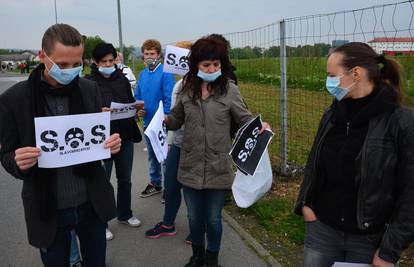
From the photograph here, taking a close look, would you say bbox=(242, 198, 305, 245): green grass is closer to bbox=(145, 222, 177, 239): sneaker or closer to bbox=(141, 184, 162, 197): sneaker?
bbox=(145, 222, 177, 239): sneaker

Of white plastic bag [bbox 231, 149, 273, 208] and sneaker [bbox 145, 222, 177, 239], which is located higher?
white plastic bag [bbox 231, 149, 273, 208]

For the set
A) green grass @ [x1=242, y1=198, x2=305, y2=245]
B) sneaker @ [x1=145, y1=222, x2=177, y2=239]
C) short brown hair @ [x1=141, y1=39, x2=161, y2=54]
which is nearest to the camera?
green grass @ [x1=242, y1=198, x2=305, y2=245]

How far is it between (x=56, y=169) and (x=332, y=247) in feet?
5.46

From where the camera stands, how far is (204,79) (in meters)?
3.11

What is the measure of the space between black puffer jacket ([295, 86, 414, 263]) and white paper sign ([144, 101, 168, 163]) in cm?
155

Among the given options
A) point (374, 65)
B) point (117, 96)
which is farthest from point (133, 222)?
point (374, 65)

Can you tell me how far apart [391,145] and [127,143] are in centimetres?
287

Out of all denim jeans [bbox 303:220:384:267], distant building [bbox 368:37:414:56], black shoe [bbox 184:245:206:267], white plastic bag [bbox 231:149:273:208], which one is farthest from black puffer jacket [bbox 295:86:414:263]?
distant building [bbox 368:37:414:56]

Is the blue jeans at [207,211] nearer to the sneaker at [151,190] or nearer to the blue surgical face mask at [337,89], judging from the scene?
the blue surgical face mask at [337,89]

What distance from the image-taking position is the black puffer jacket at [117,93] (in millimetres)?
4008

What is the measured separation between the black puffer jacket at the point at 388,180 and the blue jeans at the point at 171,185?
6.60 ft

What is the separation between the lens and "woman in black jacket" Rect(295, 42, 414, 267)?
199 cm

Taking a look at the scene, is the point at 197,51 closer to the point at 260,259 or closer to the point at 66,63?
the point at 66,63

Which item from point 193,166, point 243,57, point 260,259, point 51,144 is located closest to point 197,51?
point 193,166
